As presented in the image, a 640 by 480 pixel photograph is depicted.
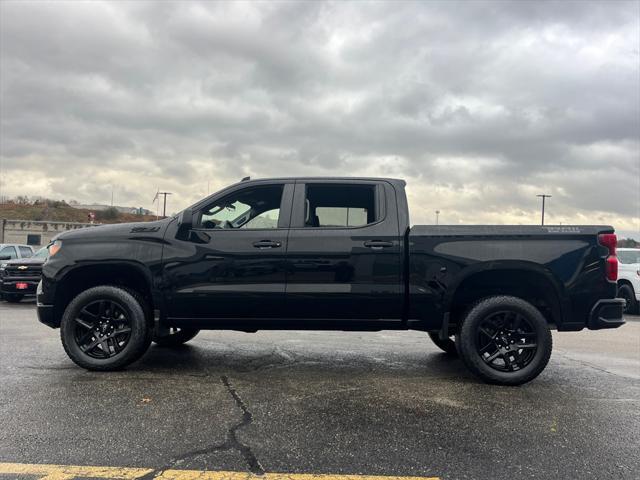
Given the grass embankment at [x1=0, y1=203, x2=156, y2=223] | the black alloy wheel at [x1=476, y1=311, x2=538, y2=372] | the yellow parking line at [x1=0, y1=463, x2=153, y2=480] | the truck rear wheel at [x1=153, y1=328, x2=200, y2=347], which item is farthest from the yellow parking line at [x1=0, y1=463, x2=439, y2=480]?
the grass embankment at [x1=0, y1=203, x2=156, y2=223]

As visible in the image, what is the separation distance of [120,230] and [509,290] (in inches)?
161

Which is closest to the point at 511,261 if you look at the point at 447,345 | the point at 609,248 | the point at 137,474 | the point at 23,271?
the point at 609,248

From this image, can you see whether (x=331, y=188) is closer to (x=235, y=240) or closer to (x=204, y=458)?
(x=235, y=240)

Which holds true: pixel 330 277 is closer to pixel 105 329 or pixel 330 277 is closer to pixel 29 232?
pixel 105 329

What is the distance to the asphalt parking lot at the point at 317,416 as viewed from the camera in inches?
117

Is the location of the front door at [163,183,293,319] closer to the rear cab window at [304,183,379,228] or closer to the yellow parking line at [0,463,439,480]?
the rear cab window at [304,183,379,228]

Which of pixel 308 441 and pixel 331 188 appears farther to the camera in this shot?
pixel 331 188

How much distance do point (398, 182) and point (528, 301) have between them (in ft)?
6.05

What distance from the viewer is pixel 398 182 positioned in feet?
16.9

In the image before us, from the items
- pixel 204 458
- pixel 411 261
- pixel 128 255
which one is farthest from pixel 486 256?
pixel 128 255

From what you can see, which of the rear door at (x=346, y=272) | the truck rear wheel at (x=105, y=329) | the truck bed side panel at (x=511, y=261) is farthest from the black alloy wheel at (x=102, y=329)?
the truck bed side panel at (x=511, y=261)

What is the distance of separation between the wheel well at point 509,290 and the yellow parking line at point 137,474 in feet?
8.08

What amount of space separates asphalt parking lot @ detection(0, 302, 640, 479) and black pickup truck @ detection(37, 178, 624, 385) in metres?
0.50

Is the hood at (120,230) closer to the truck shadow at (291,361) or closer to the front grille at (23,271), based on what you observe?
the truck shadow at (291,361)
